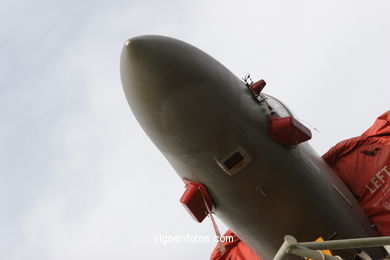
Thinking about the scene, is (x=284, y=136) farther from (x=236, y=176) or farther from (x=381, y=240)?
(x=381, y=240)

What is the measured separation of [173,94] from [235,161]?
124cm

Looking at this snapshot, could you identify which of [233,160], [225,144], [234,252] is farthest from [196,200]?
[234,252]

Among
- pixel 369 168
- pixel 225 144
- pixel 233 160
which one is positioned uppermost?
pixel 225 144

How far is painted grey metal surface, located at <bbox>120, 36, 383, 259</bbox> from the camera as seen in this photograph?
575 cm

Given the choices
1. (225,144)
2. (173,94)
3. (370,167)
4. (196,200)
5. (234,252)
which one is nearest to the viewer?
(173,94)

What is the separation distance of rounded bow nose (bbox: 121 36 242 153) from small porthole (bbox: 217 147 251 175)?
0.36 meters

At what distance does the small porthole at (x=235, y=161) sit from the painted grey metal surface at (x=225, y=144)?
3 centimetres

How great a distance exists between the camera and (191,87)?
5785 millimetres

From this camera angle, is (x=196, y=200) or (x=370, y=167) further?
(x=370, y=167)

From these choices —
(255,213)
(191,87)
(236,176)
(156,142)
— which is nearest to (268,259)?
(255,213)

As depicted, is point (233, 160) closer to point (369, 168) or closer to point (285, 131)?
point (285, 131)

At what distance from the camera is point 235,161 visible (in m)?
5.93

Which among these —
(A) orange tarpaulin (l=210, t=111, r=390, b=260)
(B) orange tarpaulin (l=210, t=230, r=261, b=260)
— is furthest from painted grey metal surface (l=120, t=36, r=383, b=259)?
(B) orange tarpaulin (l=210, t=230, r=261, b=260)

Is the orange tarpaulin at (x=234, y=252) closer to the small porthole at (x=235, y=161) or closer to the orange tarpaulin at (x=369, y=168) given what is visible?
the orange tarpaulin at (x=369, y=168)
